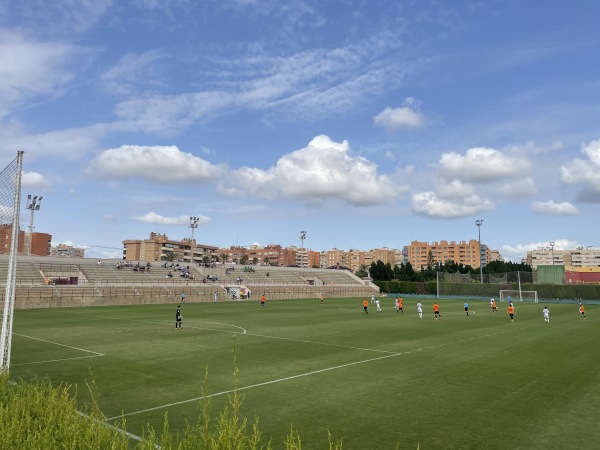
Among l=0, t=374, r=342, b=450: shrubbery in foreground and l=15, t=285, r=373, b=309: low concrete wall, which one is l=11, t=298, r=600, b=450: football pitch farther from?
l=15, t=285, r=373, b=309: low concrete wall

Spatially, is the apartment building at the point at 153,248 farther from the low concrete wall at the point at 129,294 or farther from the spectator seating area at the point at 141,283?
the low concrete wall at the point at 129,294

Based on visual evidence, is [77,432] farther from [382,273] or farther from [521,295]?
[382,273]

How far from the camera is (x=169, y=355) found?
1984cm

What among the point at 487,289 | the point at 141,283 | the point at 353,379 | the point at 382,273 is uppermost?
the point at 382,273

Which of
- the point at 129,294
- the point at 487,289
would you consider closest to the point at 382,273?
the point at 487,289

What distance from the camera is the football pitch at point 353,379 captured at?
34.0 feet

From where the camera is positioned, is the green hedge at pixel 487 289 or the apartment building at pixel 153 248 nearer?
the green hedge at pixel 487 289

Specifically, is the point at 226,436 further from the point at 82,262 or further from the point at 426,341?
the point at 82,262

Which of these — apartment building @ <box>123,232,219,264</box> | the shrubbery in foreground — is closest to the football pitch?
the shrubbery in foreground

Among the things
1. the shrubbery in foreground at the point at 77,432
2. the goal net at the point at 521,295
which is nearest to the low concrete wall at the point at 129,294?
the goal net at the point at 521,295

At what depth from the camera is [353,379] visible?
1540 cm

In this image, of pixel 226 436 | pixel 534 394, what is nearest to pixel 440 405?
pixel 534 394

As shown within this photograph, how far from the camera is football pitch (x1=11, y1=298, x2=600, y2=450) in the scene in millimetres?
10367

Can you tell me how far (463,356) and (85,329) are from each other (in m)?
23.8
